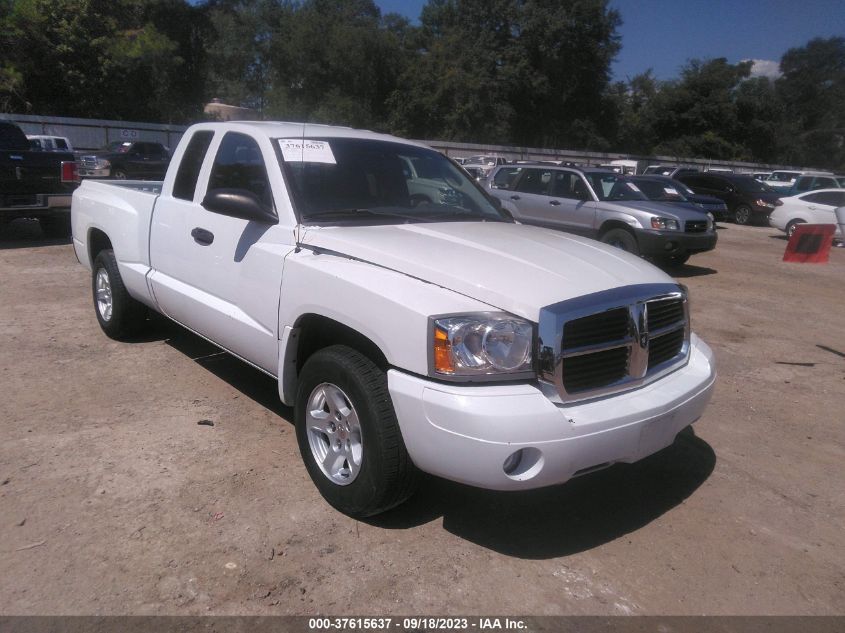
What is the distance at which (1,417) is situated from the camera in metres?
4.38

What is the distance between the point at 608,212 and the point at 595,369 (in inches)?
349

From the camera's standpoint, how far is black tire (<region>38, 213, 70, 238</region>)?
1172 centimetres

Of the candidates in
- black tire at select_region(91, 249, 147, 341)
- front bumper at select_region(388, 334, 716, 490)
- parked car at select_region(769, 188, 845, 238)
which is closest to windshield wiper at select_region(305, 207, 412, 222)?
front bumper at select_region(388, 334, 716, 490)

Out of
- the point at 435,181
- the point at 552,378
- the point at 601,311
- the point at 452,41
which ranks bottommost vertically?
the point at 552,378

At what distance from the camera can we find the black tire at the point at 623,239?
1115 centimetres

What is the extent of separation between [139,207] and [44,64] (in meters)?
37.2

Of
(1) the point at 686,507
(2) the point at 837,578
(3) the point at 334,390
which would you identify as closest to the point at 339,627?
(3) the point at 334,390

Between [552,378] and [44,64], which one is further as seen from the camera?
[44,64]

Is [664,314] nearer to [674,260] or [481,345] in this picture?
[481,345]

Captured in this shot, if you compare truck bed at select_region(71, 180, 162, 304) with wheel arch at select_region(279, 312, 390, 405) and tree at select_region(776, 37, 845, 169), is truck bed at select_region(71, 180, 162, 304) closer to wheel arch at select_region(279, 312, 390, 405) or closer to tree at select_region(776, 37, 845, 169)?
wheel arch at select_region(279, 312, 390, 405)

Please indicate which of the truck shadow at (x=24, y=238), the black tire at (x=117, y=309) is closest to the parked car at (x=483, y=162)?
the truck shadow at (x=24, y=238)

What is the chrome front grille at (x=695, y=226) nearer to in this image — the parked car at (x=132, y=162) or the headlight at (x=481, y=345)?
the headlight at (x=481, y=345)

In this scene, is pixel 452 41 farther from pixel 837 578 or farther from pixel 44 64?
pixel 837 578

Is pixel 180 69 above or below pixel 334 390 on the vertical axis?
above
